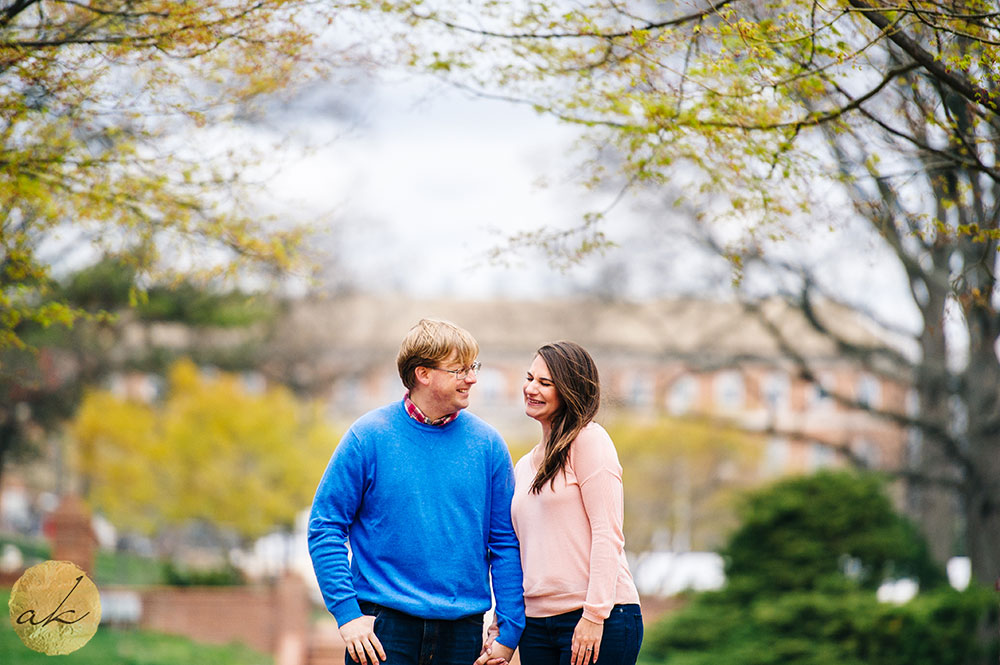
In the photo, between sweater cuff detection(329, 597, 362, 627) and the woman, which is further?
the woman

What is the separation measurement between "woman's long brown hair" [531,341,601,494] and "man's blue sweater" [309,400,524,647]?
0.22m

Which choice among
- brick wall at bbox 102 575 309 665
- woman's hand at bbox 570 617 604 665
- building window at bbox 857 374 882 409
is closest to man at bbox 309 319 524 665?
woman's hand at bbox 570 617 604 665

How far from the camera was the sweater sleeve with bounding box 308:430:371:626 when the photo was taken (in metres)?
3.50

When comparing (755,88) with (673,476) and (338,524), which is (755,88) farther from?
(673,476)

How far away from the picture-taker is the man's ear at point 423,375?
370 centimetres

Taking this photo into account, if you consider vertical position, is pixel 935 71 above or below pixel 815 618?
above

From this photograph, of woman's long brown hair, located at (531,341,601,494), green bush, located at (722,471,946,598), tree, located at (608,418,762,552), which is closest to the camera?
woman's long brown hair, located at (531,341,601,494)

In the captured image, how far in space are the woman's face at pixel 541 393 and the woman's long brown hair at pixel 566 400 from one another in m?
0.02

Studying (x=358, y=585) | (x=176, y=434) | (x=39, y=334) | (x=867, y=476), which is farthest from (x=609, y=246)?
(x=176, y=434)

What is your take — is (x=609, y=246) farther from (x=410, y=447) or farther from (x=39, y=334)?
(x=39, y=334)

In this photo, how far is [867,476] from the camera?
14062mm

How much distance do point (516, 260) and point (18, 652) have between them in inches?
Answer: 393

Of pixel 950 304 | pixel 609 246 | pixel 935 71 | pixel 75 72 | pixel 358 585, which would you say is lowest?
pixel 358 585

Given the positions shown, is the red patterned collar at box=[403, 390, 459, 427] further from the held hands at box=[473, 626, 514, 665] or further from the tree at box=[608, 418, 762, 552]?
the tree at box=[608, 418, 762, 552]
